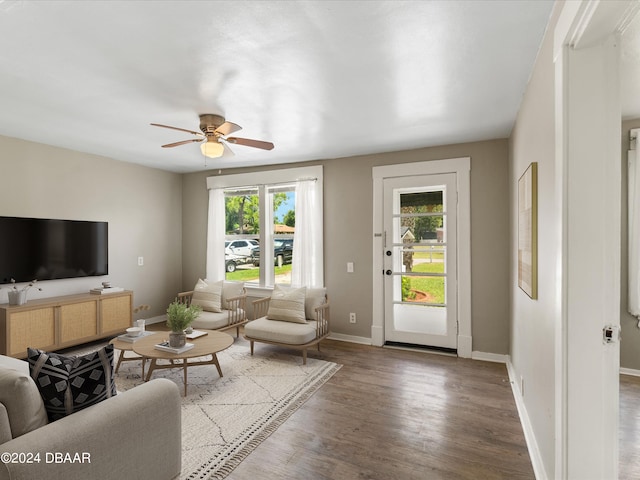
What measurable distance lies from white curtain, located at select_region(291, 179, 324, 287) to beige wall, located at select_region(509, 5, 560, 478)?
2.73 m

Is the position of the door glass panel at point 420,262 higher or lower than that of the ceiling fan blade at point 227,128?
lower

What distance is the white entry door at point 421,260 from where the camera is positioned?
4039 mm

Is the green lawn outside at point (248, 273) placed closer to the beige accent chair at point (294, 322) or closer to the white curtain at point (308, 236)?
the white curtain at point (308, 236)

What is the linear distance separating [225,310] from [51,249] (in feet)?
7.11

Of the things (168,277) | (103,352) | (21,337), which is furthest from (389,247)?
(21,337)

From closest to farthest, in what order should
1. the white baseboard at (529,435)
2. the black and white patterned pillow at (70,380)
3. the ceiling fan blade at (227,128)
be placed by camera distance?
1. the black and white patterned pillow at (70,380)
2. the white baseboard at (529,435)
3. the ceiling fan blade at (227,128)

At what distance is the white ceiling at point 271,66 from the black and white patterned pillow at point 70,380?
66.6 inches

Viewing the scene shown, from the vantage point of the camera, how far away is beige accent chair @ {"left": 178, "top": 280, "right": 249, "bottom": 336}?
13.9 feet

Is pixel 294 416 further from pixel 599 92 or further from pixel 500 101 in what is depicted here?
pixel 500 101

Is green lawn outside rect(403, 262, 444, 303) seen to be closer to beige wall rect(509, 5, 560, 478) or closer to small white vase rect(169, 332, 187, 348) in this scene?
beige wall rect(509, 5, 560, 478)

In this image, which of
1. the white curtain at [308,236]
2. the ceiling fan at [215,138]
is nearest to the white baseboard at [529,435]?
the white curtain at [308,236]

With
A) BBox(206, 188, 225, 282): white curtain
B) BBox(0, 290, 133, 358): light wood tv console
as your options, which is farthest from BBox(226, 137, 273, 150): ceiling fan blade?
BBox(0, 290, 133, 358): light wood tv console

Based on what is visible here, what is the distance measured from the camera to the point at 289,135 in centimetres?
367

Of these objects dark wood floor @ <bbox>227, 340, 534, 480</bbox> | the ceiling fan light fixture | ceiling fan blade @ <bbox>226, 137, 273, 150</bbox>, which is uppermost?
ceiling fan blade @ <bbox>226, 137, 273, 150</bbox>
